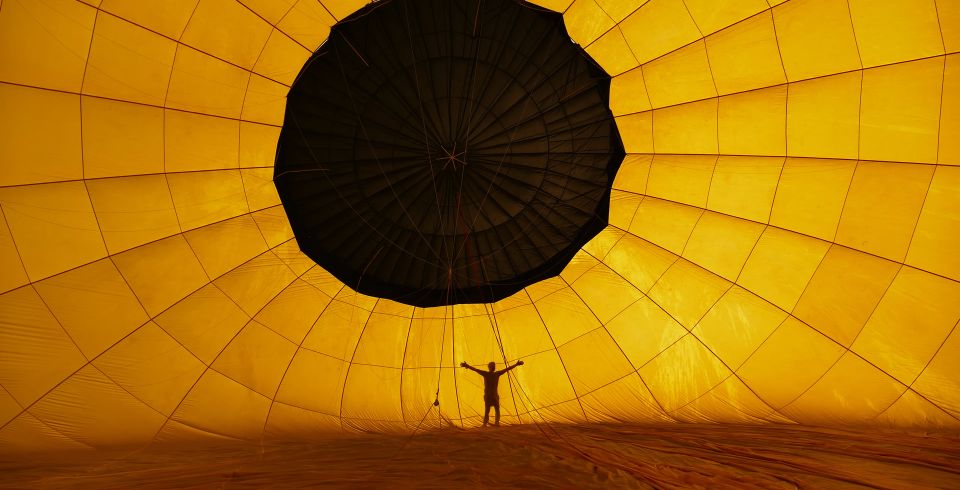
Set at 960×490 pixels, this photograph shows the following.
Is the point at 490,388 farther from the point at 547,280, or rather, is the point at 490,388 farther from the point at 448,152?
the point at 448,152

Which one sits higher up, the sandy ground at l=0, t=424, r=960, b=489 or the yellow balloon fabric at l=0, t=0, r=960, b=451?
the yellow balloon fabric at l=0, t=0, r=960, b=451

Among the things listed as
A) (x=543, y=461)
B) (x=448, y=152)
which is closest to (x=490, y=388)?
(x=543, y=461)

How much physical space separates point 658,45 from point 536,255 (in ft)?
8.81

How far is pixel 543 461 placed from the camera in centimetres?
472

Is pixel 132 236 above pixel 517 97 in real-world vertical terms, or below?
below

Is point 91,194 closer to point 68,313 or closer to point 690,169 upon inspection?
point 68,313

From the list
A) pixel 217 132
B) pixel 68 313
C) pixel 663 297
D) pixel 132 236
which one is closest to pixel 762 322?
pixel 663 297

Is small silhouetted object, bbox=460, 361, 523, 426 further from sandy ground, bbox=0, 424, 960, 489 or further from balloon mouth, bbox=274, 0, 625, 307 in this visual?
balloon mouth, bbox=274, 0, 625, 307

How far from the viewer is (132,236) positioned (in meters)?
6.14

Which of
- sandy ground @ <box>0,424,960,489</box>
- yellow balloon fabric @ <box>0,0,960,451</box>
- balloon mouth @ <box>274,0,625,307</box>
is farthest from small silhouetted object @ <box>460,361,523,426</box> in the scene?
balloon mouth @ <box>274,0,625,307</box>

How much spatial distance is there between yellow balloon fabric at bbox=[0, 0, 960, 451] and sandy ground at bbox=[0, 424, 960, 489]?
563 mm

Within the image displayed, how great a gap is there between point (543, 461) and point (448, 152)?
380 cm

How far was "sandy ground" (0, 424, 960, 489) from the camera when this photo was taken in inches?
173

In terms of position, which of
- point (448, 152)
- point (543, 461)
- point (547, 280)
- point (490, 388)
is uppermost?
point (448, 152)
